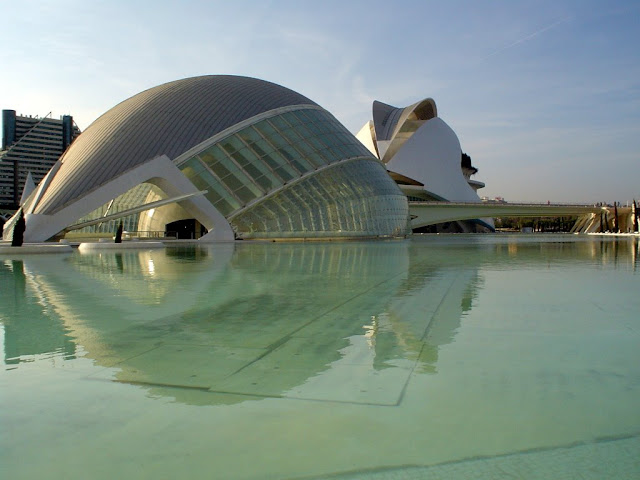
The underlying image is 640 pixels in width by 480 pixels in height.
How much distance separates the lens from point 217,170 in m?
32.2

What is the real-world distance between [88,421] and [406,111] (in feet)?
255

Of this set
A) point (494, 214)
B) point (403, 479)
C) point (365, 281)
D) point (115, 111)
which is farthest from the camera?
point (494, 214)

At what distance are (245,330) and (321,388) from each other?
7.52 ft

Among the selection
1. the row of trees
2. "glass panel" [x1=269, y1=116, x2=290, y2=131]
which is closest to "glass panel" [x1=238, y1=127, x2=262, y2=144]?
"glass panel" [x1=269, y1=116, x2=290, y2=131]

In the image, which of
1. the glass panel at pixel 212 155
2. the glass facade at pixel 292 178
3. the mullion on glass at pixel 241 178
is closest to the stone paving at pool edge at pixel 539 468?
the glass facade at pixel 292 178

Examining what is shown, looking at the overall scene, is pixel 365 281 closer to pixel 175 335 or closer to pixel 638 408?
pixel 175 335

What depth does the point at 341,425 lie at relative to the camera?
3186mm

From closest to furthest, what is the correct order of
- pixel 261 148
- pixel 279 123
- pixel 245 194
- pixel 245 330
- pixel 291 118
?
1. pixel 245 330
2. pixel 245 194
3. pixel 261 148
4. pixel 279 123
5. pixel 291 118

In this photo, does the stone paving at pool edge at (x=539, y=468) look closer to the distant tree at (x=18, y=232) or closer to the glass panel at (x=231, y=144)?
the distant tree at (x=18, y=232)

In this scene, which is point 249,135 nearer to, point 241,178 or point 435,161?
point 241,178

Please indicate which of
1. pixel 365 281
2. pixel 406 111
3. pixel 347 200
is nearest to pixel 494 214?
pixel 406 111

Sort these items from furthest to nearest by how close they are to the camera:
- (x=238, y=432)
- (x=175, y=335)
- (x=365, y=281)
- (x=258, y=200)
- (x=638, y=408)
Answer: (x=258, y=200)
(x=365, y=281)
(x=175, y=335)
(x=638, y=408)
(x=238, y=432)

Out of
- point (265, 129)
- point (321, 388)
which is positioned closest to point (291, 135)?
point (265, 129)

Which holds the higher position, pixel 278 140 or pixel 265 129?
pixel 265 129
